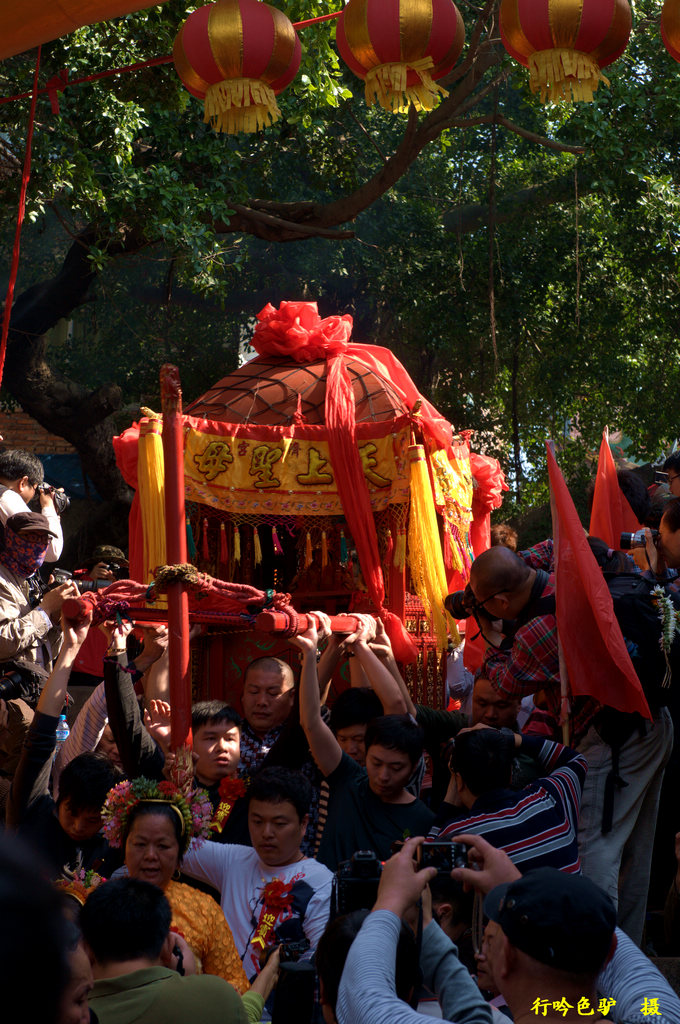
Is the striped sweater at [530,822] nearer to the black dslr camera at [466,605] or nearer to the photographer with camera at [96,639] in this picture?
the black dslr camera at [466,605]

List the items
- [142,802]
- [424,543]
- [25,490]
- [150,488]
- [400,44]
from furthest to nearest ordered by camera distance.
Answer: [150,488] → [424,543] → [25,490] → [400,44] → [142,802]

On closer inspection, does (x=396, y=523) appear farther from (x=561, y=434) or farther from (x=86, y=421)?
(x=561, y=434)

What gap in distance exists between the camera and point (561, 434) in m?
11.6

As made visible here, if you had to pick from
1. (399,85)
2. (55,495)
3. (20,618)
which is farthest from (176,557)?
(399,85)

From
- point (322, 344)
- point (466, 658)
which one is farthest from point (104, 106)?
point (466, 658)

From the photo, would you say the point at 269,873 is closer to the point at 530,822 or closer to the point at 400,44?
the point at 530,822

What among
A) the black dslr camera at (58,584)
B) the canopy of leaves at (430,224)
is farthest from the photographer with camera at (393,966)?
the canopy of leaves at (430,224)

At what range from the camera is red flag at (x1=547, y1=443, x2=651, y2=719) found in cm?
350

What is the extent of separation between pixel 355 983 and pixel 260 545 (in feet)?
16.3

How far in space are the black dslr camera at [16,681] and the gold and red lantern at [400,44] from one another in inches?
103

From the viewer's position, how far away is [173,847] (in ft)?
9.84

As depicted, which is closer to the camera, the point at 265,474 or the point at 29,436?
the point at 265,474

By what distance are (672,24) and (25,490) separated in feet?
11.0

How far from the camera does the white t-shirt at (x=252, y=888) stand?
299cm
